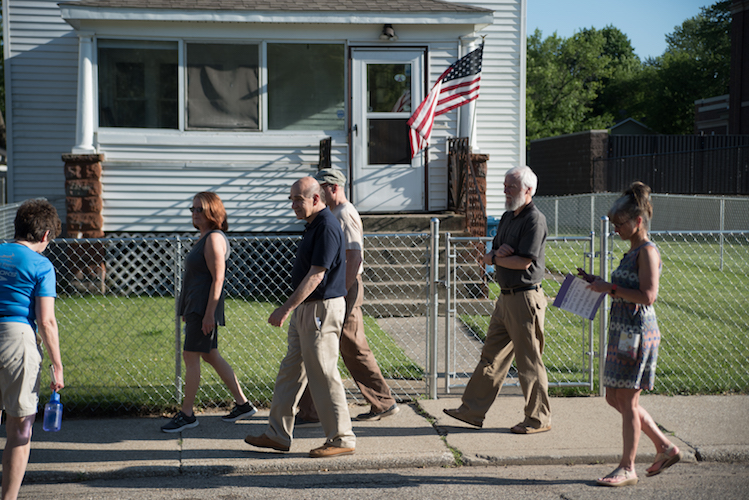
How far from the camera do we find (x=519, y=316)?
500cm

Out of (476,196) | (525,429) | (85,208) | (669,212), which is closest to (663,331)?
(476,196)

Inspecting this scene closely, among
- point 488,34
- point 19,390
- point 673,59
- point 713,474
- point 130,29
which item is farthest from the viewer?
point 673,59

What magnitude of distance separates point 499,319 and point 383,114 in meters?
6.60

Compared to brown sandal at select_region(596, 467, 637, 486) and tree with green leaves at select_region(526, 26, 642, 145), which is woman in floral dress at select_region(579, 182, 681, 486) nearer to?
brown sandal at select_region(596, 467, 637, 486)

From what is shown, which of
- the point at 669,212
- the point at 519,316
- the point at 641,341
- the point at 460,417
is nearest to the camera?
the point at 641,341

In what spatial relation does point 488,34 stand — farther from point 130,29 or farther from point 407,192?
point 130,29

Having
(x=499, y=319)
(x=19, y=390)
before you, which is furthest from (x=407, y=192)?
(x=19, y=390)

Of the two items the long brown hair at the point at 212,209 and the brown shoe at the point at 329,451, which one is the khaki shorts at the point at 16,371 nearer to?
the long brown hair at the point at 212,209

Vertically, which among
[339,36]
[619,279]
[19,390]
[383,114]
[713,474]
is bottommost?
[713,474]

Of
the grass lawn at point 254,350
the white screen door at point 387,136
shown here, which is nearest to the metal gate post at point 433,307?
the grass lawn at point 254,350

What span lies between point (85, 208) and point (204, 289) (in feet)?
20.9

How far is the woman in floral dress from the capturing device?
13.5 feet

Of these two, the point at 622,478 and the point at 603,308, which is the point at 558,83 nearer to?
the point at 603,308

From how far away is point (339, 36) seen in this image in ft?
35.9
